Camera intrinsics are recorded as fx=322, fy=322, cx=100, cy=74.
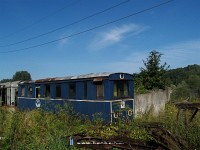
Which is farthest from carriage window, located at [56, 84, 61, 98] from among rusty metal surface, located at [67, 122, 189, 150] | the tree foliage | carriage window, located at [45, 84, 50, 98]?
rusty metal surface, located at [67, 122, 189, 150]

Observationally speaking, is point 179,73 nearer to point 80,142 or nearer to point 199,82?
point 199,82

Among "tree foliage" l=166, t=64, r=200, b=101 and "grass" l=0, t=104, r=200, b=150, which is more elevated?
"tree foliage" l=166, t=64, r=200, b=101

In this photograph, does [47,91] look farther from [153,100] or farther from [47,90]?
[153,100]

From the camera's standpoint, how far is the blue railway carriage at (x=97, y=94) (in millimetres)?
16328

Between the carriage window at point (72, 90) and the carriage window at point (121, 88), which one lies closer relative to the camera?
the carriage window at point (121, 88)

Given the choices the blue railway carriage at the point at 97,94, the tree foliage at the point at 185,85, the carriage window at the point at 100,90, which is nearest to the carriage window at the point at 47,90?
the blue railway carriage at the point at 97,94

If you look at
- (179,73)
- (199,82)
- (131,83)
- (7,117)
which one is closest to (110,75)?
(131,83)

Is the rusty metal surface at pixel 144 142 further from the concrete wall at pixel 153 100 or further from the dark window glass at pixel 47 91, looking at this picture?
the dark window glass at pixel 47 91

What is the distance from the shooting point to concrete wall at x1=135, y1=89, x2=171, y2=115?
19375mm

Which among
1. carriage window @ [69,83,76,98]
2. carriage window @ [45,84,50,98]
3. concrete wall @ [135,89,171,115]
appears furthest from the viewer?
carriage window @ [45,84,50,98]

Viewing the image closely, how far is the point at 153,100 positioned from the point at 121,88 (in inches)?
187

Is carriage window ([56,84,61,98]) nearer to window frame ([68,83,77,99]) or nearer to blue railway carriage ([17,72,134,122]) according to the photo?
blue railway carriage ([17,72,134,122])

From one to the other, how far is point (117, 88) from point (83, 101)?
6.62 ft

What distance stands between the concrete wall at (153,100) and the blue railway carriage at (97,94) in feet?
4.66
